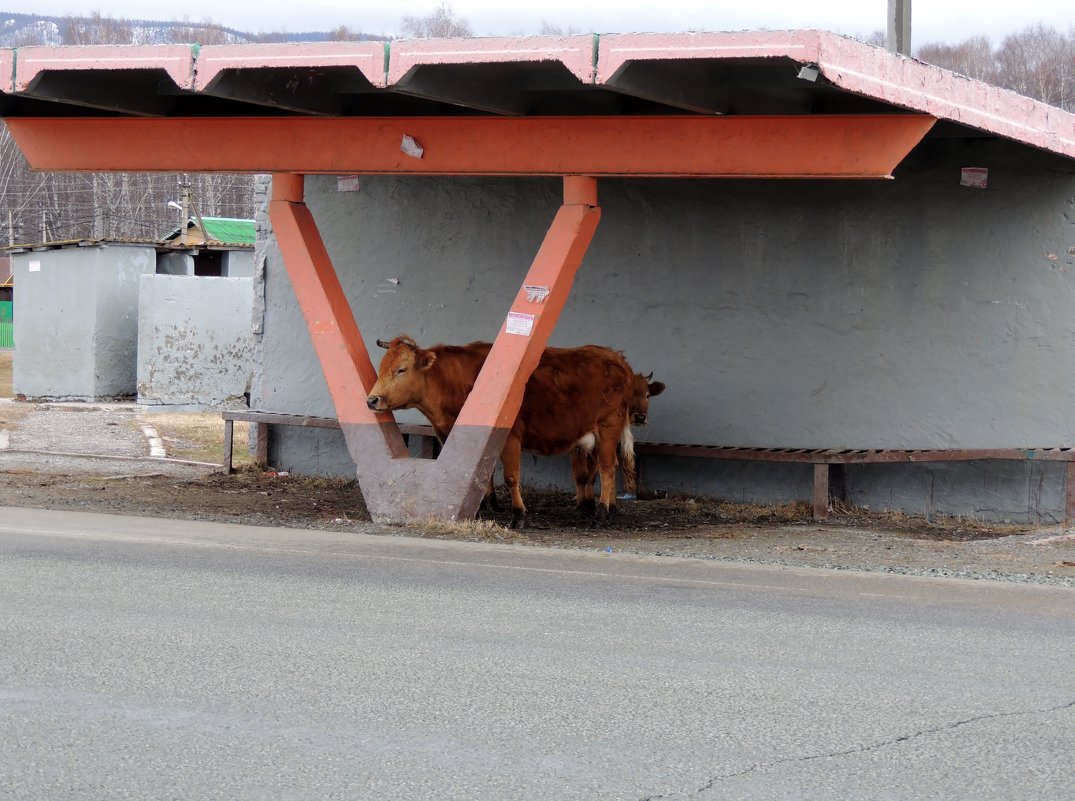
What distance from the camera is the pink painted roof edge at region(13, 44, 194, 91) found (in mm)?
11633

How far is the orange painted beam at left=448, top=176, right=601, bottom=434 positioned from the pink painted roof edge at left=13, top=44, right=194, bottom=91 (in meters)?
3.24

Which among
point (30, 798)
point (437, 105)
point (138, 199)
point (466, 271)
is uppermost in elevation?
point (138, 199)

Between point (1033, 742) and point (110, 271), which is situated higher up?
point (110, 271)

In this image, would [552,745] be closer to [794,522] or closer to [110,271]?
[794,522]

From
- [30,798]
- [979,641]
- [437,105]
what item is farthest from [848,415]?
[30,798]

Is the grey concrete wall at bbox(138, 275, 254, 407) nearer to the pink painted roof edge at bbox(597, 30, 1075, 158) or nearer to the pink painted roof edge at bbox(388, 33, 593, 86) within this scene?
the pink painted roof edge at bbox(388, 33, 593, 86)

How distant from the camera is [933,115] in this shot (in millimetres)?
10828

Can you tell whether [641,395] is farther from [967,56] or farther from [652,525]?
[967,56]

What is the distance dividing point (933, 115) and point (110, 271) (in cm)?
2135

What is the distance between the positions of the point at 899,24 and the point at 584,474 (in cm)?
571

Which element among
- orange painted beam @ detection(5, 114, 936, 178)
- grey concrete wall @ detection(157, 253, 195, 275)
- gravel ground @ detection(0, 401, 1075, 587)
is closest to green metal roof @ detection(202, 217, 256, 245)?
grey concrete wall @ detection(157, 253, 195, 275)

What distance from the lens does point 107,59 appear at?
39.0 ft

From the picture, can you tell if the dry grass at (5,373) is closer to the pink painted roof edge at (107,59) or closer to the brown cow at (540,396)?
the brown cow at (540,396)

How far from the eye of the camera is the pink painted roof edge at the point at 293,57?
11211 mm
